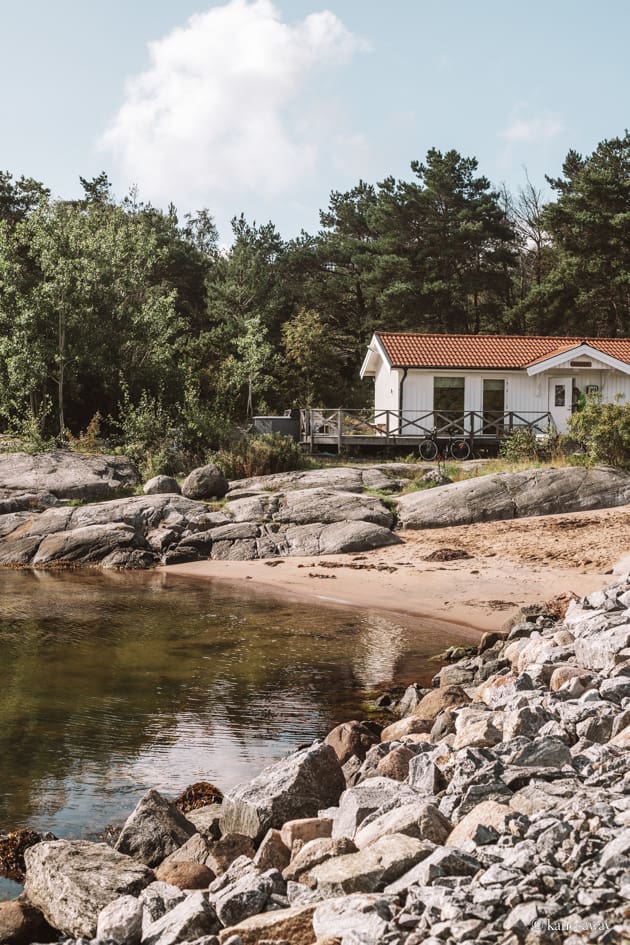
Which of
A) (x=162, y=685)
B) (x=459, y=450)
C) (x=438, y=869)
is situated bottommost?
(x=162, y=685)

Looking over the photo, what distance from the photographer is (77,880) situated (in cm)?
468

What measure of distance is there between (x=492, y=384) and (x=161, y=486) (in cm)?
1285

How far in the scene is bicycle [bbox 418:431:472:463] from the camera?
27.2 m

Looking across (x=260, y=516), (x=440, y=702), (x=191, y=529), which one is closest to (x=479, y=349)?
(x=260, y=516)

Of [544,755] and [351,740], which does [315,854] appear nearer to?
[544,755]

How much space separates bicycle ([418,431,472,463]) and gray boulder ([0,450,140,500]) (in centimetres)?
943

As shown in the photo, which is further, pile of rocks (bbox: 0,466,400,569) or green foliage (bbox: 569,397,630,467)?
green foliage (bbox: 569,397,630,467)

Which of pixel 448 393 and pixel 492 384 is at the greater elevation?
pixel 492 384

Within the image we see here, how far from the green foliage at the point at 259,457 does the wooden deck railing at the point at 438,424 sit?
3718 mm

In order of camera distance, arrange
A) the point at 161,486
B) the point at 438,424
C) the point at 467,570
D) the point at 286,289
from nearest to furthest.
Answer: the point at 467,570 < the point at 161,486 < the point at 438,424 < the point at 286,289

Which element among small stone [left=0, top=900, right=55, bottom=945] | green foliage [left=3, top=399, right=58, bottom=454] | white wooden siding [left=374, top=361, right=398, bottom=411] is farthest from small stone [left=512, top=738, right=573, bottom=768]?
white wooden siding [left=374, top=361, right=398, bottom=411]

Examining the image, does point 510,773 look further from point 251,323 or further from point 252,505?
point 251,323

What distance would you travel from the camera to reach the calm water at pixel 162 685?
22.2 feet

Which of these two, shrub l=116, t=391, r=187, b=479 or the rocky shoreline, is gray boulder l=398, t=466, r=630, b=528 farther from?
shrub l=116, t=391, r=187, b=479
